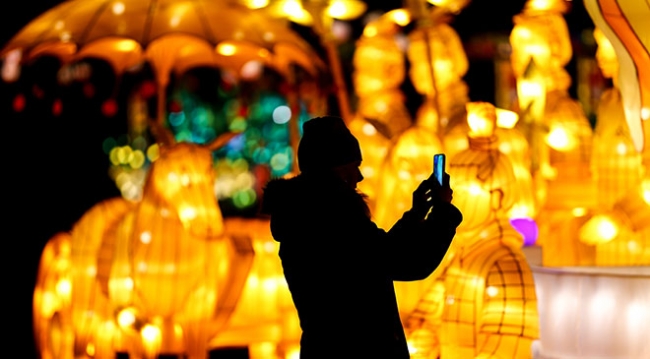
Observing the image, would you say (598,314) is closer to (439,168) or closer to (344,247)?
(439,168)

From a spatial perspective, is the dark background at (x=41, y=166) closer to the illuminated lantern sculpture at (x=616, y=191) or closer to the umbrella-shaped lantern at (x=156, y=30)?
the umbrella-shaped lantern at (x=156, y=30)

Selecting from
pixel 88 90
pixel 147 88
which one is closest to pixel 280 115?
pixel 147 88

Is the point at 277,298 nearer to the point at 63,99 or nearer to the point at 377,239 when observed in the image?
the point at 63,99

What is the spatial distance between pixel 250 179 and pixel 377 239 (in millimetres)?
17580

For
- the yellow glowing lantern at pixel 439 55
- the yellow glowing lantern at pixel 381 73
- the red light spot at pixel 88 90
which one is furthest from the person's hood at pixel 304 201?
the yellow glowing lantern at pixel 381 73

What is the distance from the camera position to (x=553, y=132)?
293 inches

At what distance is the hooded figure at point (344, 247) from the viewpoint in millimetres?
3367

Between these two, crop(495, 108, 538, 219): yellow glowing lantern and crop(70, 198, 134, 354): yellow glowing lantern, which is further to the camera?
crop(70, 198, 134, 354): yellow glowing lantern

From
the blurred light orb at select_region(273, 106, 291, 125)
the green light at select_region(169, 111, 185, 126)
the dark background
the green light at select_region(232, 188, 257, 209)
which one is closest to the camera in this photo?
the dark background

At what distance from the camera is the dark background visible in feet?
37.3

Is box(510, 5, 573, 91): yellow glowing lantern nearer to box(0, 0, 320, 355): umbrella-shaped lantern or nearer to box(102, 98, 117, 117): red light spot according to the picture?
box(0, 0, 320, 355): umbrella-shaped lantern

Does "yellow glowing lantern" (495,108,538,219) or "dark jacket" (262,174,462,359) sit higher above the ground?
"dark jacket" (262,174,462,359)

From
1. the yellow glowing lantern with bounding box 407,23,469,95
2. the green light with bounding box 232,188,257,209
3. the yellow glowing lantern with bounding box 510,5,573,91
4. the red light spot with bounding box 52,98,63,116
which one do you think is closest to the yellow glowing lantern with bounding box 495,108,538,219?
the yellow glowing lantern with bounding box 510,5,573,91

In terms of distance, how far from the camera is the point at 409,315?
632cm
